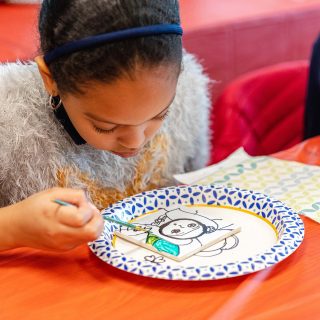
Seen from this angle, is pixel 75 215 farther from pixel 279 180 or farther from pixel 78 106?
pixel 279 180

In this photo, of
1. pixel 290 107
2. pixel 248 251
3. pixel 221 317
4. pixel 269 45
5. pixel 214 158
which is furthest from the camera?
pixel 269 45

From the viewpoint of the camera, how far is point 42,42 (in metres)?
0.89

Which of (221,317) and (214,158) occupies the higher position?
(221,317)

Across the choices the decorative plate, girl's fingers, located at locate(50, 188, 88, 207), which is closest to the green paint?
the decorative plate

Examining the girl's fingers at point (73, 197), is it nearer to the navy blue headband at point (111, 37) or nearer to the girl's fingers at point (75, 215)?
the girl's fingers at point (75, 215)

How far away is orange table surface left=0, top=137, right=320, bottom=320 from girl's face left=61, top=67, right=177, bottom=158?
180 millimetres

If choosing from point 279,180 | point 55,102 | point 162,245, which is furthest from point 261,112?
point 162,245

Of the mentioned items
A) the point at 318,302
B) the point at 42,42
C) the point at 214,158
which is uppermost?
the point at 42,42

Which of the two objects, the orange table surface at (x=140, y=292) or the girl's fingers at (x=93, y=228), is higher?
the girl's fingers at (x=93, y=228)

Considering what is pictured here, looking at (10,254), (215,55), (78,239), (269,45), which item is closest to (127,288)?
(78,239)

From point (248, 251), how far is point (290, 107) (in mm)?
860

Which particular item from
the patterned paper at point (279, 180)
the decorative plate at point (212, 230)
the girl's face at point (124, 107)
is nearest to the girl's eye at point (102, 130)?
the girl's face at point (124, 107)

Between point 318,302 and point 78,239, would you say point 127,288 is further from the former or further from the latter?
point 318,302

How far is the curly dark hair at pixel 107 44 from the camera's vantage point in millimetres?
799
